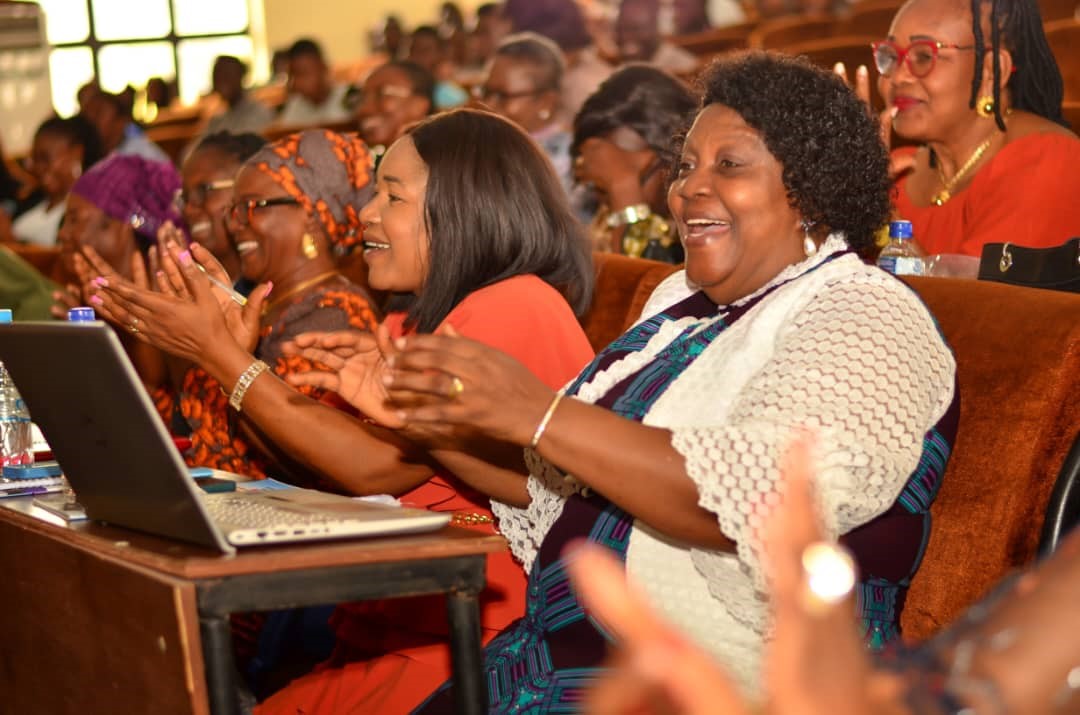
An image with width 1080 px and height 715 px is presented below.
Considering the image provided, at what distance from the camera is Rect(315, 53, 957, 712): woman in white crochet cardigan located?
149 centimetres

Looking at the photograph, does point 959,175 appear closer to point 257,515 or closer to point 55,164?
point 257,515

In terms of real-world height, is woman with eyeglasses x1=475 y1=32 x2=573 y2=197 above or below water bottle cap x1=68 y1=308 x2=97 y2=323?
above

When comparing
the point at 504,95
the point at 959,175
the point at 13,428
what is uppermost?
the point at 504,95

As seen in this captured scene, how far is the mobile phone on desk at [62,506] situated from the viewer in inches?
69.9

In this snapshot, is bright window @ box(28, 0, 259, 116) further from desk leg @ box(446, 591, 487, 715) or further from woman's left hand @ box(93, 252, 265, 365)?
desk leg @ box(446, 591, 487, 715)

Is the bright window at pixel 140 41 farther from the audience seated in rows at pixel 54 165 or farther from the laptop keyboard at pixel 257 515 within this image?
the laptop keyboard at pixel 257 515

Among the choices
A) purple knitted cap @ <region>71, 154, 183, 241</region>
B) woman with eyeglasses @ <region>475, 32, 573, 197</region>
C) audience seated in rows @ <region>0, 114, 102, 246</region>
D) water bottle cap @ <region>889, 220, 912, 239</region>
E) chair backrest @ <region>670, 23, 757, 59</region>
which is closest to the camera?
water bottle cap @ <region>889, 220, 912, 239</region>

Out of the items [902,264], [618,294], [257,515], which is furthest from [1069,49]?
[257,515]

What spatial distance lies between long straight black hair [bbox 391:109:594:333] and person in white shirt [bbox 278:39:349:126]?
7.46 m

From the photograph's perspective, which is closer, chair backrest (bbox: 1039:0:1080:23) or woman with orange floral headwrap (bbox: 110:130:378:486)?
woman with orange floral headwrap (bbox: 110:130:378:486)

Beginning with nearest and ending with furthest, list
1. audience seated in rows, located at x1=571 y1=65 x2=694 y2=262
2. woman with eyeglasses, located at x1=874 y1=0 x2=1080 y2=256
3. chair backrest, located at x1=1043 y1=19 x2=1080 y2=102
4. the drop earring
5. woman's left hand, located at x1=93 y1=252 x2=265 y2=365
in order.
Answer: the drop earring
woman's left hand, located at x1=93 y1=252 x2=265 y2=365
woman with eyeglasses, located at x1=874 y1=0 x2=1080 y2=256
audience seated in rows, located at x1=571 y1=65 x2=694 y2=262
chair backrest, located at x1=1043 y1=19 x2=1080 y2=102

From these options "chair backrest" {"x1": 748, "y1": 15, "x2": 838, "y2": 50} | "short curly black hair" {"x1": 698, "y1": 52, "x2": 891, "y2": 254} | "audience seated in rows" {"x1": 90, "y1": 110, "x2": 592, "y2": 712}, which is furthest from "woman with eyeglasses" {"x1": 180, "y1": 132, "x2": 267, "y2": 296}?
"chair backrest" {"x1": 748, "y1": 15, "x2": 838, "y2": 50}

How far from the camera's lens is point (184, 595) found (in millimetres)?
1411

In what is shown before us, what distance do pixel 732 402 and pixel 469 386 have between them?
1.26ft
